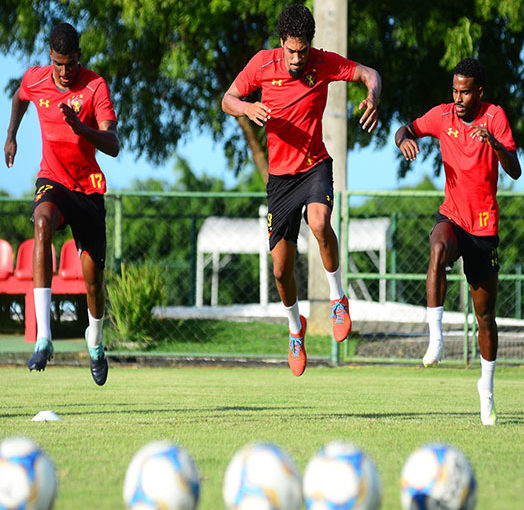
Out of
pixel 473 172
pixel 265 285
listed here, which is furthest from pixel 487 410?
pixel 265 285

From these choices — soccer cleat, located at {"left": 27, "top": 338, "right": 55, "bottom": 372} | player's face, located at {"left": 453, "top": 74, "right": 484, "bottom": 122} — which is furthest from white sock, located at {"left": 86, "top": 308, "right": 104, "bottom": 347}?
player's face, located at {"left": 453, "top": 74, "right": 484, "bottom": 122}

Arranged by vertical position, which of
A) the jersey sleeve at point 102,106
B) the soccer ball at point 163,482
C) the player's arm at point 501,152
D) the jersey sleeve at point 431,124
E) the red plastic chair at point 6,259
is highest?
the jersey sleeve at point 102,106

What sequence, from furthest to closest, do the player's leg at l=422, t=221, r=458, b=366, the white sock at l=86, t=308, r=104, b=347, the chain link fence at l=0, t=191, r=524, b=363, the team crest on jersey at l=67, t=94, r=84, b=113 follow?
the chain link fence at l=0, t=191, r=524, b=363 < the white sock at l=86, t=308, r=104, b=347 < the team crest on jersey at l=67, t=94, r=84, b=113 < the player's leg at l=422, t=221, r=458, b=366

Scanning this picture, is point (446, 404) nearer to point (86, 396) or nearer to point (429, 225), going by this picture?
point (86, 396)

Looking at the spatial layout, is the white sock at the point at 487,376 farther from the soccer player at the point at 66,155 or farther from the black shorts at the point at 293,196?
the soccer player at the point at 66,155

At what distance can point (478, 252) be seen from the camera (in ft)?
24.7

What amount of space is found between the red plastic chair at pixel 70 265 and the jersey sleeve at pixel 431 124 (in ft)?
30.0

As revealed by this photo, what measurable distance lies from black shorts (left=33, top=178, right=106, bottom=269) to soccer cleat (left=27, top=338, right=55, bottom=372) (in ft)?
3.77

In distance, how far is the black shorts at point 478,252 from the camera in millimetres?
7523

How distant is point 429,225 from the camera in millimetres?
22953

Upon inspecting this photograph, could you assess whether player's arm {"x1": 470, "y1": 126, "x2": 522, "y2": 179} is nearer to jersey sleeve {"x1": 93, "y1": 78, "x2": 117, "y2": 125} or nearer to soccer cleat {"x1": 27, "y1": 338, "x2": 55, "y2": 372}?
jersey sleeve {"x1": 93, "y1": 78, "x2": 117, "y2": 125}

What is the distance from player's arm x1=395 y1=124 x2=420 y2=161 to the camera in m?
7.50

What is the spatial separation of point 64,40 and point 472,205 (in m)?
3.51

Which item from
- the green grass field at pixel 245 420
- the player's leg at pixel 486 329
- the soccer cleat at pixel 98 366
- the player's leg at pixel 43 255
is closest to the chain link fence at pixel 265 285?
the green grass field at pixel 245 420
